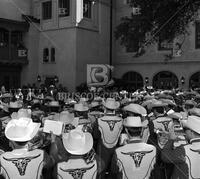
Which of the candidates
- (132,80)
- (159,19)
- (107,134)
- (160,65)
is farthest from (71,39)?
(107,134)

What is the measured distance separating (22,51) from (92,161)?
25.4 metres

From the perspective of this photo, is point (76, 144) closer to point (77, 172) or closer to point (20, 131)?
point (77, 172)

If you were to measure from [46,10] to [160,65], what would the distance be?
10520 mm

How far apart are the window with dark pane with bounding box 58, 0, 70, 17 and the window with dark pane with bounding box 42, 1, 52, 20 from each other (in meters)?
1.27

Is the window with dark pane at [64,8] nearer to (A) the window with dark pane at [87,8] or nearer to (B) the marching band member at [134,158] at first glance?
(A) the window with dark pane at [87,8]

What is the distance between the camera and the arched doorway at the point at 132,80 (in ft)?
96.2

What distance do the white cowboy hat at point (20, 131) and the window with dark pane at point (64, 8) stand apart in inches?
960

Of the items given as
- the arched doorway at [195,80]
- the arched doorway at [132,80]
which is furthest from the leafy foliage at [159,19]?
the arched doorway at [132,80]

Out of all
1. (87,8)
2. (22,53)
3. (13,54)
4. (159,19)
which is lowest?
(13,54)

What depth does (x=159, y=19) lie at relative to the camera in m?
16.2

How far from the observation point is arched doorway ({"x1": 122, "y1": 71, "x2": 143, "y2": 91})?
29328mm

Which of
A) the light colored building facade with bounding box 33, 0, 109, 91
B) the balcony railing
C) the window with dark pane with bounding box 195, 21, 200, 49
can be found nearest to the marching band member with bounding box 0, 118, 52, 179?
the light colored building facade with bounding box 33, 0, 109, 91

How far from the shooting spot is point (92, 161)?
159 inches

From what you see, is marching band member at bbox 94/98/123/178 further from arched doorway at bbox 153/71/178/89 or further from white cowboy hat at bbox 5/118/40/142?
arched doorway at bbox 153/71/178/89
